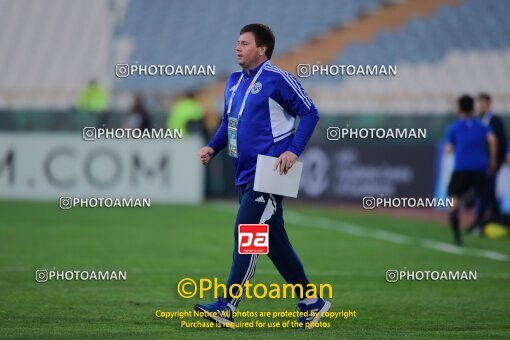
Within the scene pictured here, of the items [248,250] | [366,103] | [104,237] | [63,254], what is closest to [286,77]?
[248,250]

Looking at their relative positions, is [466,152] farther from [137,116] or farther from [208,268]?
[137,116]

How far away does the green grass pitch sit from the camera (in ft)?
28.9

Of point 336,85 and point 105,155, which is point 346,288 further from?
point 336,85

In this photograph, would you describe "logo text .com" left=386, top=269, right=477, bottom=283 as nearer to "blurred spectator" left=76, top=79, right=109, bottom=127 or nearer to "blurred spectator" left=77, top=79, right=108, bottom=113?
"blurred spectator" left=76, top=79, right=109, bottom=127

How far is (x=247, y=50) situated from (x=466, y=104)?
29.1 ft

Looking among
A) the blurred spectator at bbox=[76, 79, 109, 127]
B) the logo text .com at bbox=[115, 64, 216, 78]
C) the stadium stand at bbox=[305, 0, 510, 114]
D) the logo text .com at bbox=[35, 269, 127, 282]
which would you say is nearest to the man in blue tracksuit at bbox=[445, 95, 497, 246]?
the logo text .com at bbox=[115, 64, 216, 78]

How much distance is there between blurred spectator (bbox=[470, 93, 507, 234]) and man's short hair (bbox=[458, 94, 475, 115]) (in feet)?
5.87

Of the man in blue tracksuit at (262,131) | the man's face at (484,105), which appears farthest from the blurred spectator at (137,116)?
the man in blue tracksuit at (262,131)

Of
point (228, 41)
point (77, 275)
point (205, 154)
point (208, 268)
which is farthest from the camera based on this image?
point (228, 41)

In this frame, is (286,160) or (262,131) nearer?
(286,160)

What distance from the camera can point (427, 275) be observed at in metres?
12.7

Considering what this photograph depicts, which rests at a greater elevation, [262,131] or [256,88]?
[256,88]

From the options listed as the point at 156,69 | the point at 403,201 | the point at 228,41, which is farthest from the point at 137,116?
the point at 156,69

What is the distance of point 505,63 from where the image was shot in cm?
2931
